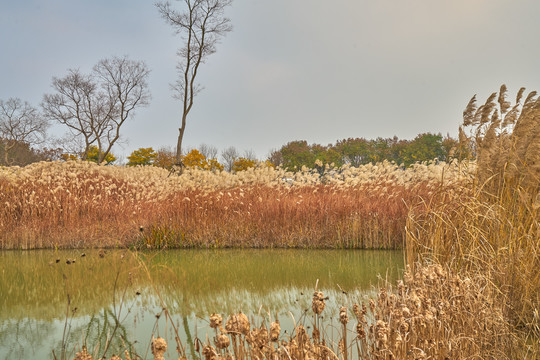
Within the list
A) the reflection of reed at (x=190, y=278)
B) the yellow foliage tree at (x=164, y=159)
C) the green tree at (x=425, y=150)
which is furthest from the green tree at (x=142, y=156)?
the reflection of reed at (x=190, y=278)

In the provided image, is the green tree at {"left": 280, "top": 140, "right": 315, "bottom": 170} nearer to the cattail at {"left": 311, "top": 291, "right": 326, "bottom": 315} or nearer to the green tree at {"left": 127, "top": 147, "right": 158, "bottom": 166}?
the green tree at {"left": 127, "top": 147, "right": 158, "bottom": 166}

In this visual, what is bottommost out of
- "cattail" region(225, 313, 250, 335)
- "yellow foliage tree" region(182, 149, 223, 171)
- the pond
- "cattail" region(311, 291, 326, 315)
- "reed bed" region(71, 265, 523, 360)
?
the pond

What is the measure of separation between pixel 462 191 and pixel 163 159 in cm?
3070

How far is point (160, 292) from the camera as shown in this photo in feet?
16.2

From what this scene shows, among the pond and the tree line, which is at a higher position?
the tree line

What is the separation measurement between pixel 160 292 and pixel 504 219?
3.90 m

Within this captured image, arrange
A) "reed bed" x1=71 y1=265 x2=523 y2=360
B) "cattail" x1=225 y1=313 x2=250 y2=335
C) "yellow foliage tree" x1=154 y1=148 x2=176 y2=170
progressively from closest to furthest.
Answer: "cattail" x1=225 y1=313 x2=250 y2=335
"reed bed" x1=71 y1=265 x2=523 y2=360
"yellow foliage tree" x1=154 y1=148 x2=176 y2=170

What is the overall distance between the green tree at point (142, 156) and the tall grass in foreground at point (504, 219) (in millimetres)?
31189

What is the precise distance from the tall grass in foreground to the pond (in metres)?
1.21

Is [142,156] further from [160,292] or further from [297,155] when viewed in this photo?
[160,292]

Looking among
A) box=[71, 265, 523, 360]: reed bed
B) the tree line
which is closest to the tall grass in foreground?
box=[71, 265, 523, 360]: reed bed

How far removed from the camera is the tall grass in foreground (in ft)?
11.8

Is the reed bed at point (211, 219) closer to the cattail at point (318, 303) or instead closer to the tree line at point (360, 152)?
the cattail at point (318, 303)

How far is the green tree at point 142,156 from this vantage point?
33375 mm
